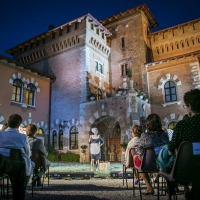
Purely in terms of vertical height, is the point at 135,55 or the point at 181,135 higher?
the point at 135,55

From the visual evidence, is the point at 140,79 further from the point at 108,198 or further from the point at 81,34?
the point at 108,198

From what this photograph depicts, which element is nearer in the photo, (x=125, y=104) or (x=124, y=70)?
(x=125, y=104)

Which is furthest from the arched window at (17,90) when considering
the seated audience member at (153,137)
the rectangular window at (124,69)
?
the seated audience member at (153,137)

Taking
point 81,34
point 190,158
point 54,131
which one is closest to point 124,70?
point 81,34

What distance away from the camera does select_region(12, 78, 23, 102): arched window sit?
659 inches

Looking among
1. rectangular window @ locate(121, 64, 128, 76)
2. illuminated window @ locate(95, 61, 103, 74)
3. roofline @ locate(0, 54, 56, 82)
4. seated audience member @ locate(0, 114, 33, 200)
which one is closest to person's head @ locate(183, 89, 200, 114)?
seated audience member @ locate(0, 114, 33, 200)

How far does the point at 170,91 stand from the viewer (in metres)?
18.6

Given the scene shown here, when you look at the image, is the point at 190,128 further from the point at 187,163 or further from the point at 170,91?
the point at 170,91

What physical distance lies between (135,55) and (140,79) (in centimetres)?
271

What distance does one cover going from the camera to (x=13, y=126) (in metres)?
3.86

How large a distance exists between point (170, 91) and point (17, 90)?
12.9 meters

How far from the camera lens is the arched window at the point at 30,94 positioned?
58.6ft

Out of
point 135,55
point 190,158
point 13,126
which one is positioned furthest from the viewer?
point 135,55

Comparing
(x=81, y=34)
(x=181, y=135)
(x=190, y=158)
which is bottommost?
(x=190, y=158)
